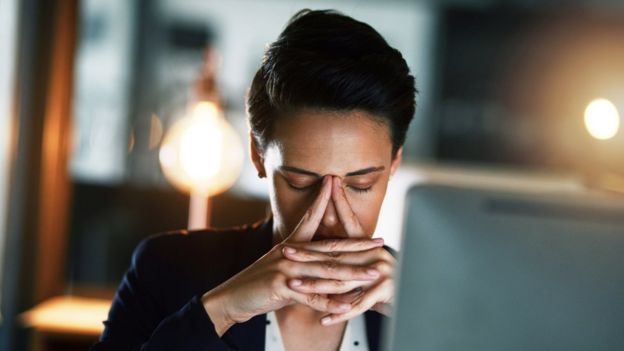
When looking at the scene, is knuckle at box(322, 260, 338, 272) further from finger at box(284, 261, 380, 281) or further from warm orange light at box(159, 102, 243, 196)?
warm orange light at box(159, 102, 243, 196)

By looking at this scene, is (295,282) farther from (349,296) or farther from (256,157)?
(256,157)

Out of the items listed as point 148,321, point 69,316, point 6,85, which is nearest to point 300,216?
point 148,321

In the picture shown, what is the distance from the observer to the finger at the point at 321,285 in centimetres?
88

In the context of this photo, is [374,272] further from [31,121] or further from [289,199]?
[31,121]

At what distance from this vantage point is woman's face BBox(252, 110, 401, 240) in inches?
40.3

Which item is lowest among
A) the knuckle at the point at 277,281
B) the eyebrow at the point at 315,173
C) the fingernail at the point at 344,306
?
the fingernail at the point at 344,306

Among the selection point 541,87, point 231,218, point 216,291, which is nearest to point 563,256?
point 216,291

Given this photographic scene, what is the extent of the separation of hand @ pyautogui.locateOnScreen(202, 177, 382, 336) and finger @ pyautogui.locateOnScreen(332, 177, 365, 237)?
0.02 metres

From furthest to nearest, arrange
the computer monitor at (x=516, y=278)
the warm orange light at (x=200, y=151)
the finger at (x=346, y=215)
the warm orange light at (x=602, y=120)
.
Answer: the warm orange light at (x=602, y=120), the warm orange light at (x=200, y=151), the finger at (x=346, y=215), the computer monitor at (x=516, y=278)

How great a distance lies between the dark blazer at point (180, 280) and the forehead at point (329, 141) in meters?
0.17

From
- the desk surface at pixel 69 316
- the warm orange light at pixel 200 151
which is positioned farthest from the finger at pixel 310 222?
the desk surface at pixel 69 316

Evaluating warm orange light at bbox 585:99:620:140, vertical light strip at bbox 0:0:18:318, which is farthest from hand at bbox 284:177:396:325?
warm orange light at bbox 585:99:620:140

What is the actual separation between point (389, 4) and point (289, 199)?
13.1ft

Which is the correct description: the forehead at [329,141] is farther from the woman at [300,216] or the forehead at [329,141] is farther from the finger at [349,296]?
the finger at [349,296]
